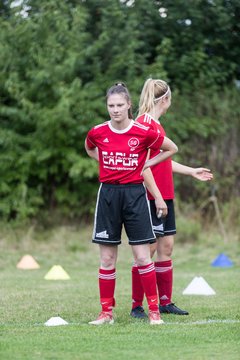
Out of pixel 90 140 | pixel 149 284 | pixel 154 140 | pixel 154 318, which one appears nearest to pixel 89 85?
pixel 90 140

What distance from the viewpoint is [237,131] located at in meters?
15.7

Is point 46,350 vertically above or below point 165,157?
below

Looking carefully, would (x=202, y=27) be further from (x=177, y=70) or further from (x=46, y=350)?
Result: (x=46, y=350)

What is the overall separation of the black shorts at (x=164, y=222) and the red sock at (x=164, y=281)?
0.28 meters

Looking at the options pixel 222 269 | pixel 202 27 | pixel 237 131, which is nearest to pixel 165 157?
pixel 222 269

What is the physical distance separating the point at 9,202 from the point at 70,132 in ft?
5.35

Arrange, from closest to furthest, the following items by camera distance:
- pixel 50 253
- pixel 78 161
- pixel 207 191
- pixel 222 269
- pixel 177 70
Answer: pixel 222 269 → pixel 50 253 → pixel 78 161 → pixel 207 191 → pixel 177 70

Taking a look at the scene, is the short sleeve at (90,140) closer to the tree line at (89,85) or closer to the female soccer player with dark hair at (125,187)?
the female soccer player with dark hair at (125,187)

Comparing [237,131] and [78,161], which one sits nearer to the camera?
[78,161]

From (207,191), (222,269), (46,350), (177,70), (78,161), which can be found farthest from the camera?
(177,70)

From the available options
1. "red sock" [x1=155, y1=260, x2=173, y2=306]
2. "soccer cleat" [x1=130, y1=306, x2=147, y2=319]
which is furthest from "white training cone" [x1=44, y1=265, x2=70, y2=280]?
"soccer cleat" [x1=130, y1=306, x2=147, y2=319]

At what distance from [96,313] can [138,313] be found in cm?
44

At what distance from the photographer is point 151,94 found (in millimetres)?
6875

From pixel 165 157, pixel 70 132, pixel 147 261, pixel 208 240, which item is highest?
pixel 165 157
